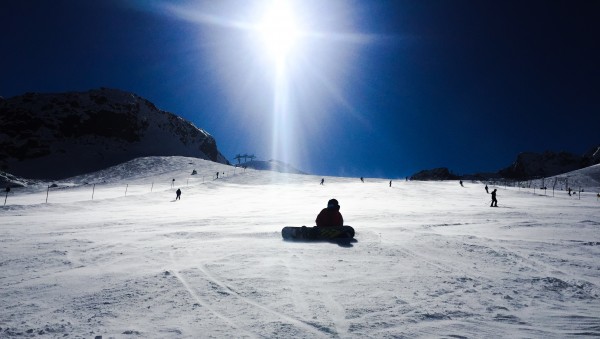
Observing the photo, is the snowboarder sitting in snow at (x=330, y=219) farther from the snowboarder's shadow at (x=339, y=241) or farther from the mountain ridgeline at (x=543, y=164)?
the mountain ridgeline at (x=543, y=164)

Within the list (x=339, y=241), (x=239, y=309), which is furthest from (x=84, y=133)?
(x=239, y=309)

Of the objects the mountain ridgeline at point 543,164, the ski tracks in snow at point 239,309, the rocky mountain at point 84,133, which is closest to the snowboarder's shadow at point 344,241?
the ski tracks in snow at point 239,309

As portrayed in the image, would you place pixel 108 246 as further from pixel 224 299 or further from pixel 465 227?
pixel 465 227

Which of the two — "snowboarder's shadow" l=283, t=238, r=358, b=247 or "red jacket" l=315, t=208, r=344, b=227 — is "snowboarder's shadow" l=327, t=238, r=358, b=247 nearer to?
"snowboarder's shadow" l=283, t=238, r=358, b=247

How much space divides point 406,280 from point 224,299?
343 cm

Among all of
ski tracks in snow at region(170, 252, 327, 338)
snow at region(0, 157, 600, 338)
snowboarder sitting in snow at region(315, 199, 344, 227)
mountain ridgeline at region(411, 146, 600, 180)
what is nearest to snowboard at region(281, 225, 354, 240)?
snowboarder sitting in snow at region(315, 199, 344, 227)

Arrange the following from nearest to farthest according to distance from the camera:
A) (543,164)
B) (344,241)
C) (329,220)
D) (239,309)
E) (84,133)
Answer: (239,309) → (344,241) → (329,220) → (84,133) → (543,164)

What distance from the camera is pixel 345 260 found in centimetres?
783

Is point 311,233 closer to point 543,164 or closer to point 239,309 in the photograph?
point 239,309

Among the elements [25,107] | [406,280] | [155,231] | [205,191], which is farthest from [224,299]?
[25,107]

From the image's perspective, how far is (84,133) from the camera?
125 metres

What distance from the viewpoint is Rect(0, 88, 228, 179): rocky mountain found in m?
99.7

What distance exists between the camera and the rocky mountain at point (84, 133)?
327 feet

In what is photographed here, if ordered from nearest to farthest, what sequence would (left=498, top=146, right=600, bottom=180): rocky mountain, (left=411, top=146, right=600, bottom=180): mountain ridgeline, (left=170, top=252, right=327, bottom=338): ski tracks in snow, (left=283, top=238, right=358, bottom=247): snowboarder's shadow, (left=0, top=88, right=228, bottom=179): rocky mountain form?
(left=170, top=252, right=327, bottom=338): ski tracks in snow
(left=283, top=238, right=358, bottom=247): snowboarder's shadow
(left=0, top=88, right=228, bottom=179): rocky mountain
(left=411, top=146, right=600, bottom=180): mountain ridgeline
(left=498, top=146, right=600, bottom=180): rocky mountain
